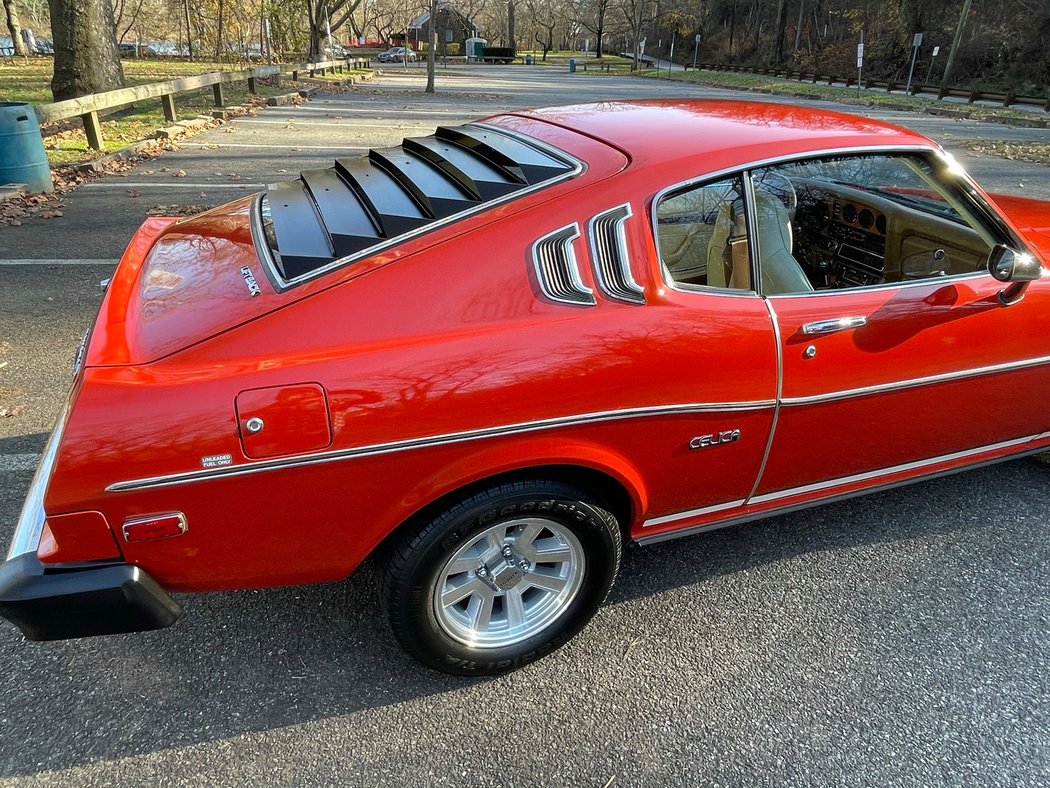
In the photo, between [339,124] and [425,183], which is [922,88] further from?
[425,183]

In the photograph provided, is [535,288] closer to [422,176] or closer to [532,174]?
[532,174]

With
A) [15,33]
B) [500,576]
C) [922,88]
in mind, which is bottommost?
[500,576]

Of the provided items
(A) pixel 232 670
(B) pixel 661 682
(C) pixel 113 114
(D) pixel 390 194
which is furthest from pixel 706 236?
(C) pixel 113 114

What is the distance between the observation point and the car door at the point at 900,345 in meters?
2.27

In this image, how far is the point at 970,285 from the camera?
2482mm

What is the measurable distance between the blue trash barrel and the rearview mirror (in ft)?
27.6

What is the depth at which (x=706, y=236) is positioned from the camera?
7.92 ft

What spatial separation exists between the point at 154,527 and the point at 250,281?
747 mm

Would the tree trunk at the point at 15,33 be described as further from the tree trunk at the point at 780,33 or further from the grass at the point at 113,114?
the tree trunk at the point at 780,33

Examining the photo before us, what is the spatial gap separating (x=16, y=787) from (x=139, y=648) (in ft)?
1.63

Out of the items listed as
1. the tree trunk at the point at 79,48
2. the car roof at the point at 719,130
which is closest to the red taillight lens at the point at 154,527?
the car roof at the point at 719,130

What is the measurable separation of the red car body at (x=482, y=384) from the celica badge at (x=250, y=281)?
0.03ft

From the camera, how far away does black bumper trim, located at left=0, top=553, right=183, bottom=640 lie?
65.9 inches

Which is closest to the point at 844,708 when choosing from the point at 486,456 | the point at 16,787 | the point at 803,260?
the point at 486,456
